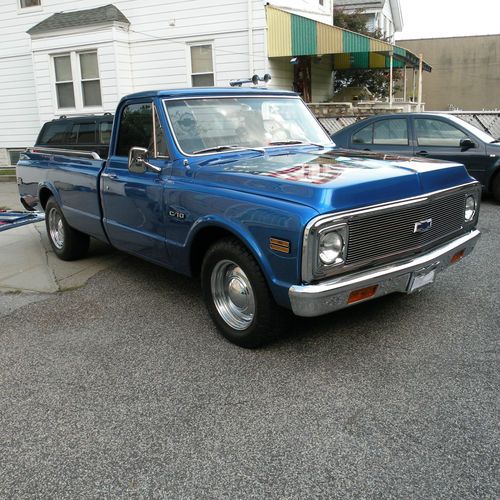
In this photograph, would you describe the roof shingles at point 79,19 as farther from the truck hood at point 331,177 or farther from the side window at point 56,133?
the truck hood at point 331,177

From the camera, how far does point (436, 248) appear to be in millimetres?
3895

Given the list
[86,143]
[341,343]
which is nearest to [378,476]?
[341,343]

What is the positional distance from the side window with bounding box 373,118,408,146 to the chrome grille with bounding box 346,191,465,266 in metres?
5.19

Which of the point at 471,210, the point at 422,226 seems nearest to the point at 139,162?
the point at 422,226

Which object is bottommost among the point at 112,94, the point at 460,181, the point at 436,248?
the point at 436,248

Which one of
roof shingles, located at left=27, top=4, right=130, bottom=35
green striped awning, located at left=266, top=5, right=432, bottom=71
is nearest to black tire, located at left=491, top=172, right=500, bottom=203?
green striped awning, located at left=266, top=5, right=432, bottom=71

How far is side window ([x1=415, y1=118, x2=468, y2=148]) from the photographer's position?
878 centimetres

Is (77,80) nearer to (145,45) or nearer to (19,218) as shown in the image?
(145,45)

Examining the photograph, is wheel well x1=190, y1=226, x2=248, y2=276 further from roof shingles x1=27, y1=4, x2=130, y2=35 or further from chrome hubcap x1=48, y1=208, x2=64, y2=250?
roof shingles x1=27, y1=4, x2=130, y2=35

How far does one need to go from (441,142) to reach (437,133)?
0.17 metres

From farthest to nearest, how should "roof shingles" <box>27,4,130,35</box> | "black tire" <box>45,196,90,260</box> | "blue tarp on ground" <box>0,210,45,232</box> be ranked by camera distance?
"roof shingles" <box>27,4,130,35</box>, "blue tarp on ground" <box>0,210,45,232</box>, "black tire" <box>45,196,90,260</box>

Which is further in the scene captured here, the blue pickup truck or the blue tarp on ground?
the blue tarp on ground

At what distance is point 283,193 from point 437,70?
3379 cm

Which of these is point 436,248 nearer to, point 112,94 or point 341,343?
point 341,343
